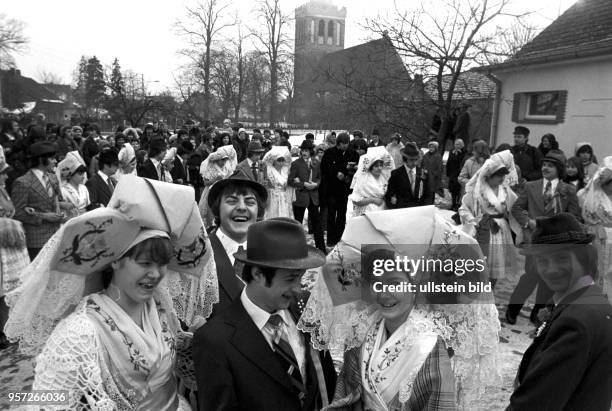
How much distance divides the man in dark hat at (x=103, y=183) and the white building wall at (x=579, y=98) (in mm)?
10892

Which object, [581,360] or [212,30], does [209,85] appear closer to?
[212,30]

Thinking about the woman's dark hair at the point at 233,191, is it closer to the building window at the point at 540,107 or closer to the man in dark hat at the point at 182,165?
the man in dark hat at the point at 182,165

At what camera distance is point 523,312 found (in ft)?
19.6

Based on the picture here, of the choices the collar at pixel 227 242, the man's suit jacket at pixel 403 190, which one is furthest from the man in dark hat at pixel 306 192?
the collar at pixel 227 242

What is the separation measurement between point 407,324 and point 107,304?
1.26 metres

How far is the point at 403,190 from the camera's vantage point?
731cm

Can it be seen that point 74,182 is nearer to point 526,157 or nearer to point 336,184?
point 336,184

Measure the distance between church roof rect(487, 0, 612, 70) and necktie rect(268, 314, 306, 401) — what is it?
11702 millimetres

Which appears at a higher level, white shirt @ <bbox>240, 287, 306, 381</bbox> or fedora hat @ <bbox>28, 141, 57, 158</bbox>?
fedora hat @ <bbox>28, 141, 57, 158</bbox>

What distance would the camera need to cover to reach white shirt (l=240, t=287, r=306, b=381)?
76.9 inches

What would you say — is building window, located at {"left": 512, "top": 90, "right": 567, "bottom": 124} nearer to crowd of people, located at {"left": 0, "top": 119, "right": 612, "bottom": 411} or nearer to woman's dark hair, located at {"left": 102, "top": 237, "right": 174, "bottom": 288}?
crowd of people, located at {"left": 0, "top": 119, "right": 612, "bottom": 411}

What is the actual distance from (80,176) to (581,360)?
592 cm

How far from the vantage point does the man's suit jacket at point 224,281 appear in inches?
107

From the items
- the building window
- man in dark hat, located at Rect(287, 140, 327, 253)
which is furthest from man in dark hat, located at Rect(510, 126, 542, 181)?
the building window
